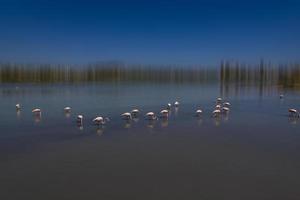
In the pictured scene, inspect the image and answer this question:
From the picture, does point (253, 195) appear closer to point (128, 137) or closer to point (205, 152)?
point (205, 152)

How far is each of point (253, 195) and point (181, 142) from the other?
6708mm

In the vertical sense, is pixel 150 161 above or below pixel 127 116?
below

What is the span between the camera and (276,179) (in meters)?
10.5

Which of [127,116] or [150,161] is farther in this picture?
[127,116]

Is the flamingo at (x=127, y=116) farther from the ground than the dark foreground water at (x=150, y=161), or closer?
farther from the ground

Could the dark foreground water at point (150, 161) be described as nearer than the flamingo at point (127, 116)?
Yes

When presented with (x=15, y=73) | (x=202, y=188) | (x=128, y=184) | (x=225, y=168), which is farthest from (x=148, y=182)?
(x=15, y=73)

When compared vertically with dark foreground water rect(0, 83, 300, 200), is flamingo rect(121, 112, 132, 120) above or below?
above

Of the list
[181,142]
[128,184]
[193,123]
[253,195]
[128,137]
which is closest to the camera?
[253,195]

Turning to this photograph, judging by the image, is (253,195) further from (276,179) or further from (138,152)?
(138,152)

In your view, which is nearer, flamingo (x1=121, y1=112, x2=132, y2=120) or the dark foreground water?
the dark foreground water

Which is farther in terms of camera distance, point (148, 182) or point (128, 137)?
point (128, 137)

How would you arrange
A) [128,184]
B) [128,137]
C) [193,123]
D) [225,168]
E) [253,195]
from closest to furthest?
[253,195] < [128,184] < [225,168] < [128,137] < [193,123]

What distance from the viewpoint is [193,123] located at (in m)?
22.0
